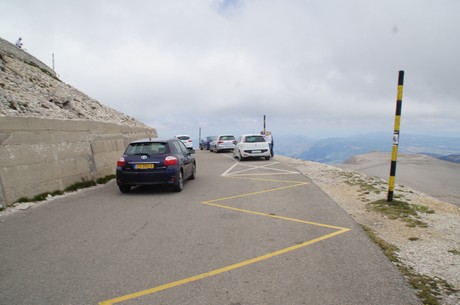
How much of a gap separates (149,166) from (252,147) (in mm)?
11469

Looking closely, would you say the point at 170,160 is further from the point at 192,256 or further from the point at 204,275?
the point at 204,275

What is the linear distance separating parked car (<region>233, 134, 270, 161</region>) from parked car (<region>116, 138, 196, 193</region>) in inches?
417

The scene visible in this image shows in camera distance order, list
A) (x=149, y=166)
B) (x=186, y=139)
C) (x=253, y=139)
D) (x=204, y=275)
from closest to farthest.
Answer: (x=204, y=275)
(x=149, y=166)
(x=253, y=139)
(x=186, y=139)

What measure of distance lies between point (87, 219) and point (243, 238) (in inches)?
130

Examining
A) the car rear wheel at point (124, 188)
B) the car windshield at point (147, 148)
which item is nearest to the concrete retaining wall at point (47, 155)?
the car rear wheel at point (124, 188)

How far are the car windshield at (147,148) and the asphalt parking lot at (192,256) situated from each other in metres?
1.71

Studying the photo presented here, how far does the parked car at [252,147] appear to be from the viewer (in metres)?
19.2

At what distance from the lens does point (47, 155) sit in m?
7.99

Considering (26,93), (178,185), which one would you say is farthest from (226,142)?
(178,185)

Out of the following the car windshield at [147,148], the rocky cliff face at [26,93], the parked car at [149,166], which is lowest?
the parked car at [149,166]

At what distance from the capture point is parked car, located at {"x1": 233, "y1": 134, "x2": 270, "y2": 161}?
19250mm

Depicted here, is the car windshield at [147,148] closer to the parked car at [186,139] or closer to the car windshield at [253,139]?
the car windshield at [253,139]

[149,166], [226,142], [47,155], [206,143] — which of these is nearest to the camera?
[47,155]

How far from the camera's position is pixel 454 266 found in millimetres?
3852
